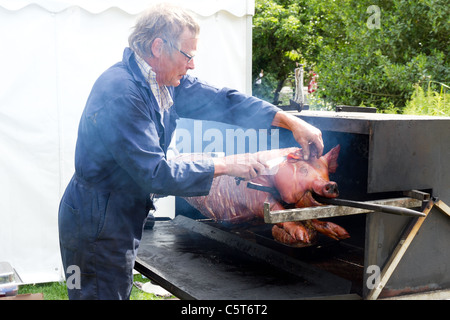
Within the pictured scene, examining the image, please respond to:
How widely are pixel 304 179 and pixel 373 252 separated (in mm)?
488

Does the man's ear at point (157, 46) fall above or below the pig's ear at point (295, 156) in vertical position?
above

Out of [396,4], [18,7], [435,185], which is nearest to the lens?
[435,185]

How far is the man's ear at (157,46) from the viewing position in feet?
7.41

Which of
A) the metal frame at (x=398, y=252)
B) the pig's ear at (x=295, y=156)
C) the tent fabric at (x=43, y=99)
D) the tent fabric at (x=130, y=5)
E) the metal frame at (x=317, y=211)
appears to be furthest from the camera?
the tent fabric at (x=43, y=99)

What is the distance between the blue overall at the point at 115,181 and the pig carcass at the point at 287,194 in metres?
0.54

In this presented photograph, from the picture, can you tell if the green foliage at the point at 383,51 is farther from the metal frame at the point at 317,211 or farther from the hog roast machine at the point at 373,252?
the metal frame at the point at 317,211

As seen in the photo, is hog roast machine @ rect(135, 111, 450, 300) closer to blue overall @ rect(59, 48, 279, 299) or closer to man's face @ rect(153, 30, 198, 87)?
blue overall @ rect(59, 48, 279, 299)

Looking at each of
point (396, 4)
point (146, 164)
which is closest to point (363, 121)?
point (146, 164)

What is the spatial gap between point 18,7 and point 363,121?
11.1 feet

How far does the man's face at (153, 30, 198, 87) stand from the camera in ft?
7.48

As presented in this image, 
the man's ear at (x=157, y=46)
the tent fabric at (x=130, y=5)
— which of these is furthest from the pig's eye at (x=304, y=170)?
the tent fabric at (x=130, y=5)

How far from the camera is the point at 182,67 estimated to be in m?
2.32

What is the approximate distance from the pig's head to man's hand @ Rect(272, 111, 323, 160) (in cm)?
5
